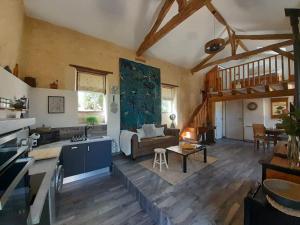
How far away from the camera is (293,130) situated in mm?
1339

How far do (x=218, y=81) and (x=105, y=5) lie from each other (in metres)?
5.45

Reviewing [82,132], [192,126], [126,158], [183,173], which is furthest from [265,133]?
[82,132]

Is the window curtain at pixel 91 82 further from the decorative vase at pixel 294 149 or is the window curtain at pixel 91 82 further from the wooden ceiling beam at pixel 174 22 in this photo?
the decorative vase at pixel 294 149

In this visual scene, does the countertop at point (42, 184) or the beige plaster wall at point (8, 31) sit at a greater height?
the beige plaster wall at point (8, 31)

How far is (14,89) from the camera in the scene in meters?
1.85

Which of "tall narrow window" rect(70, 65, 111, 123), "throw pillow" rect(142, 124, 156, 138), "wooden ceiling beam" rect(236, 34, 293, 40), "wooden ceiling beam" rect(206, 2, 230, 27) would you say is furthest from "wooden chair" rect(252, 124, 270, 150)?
"tall narrow window" rect(70, 65, 111, 123)

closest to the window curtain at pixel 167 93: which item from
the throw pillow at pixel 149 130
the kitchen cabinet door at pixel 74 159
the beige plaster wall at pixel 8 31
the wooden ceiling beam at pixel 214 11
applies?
the throw pillow at pixel 149 130

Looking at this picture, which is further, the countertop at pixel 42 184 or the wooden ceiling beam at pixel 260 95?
the wooden ceiling beam at pixel 260 95

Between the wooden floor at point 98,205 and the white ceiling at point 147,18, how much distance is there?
364 cm

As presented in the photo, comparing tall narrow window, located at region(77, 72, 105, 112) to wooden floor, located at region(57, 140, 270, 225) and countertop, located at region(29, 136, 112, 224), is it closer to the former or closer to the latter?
wooden floor, located at region(57, 140, 270, 225)

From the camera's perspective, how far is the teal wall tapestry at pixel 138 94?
444 cm

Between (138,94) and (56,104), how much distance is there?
239 centimetres

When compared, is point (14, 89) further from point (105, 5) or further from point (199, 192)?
point (199, 192)

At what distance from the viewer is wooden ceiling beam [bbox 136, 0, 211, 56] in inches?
112
